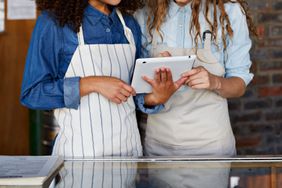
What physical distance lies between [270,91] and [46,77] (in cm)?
221

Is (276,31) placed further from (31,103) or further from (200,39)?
(31,103)

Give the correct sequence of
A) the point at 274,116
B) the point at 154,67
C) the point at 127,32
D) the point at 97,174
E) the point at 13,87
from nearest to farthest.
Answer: the point at 97,174, the point at 154,67, the point at 127,32, the point at 274,116, the point at 13,87

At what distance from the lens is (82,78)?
2.03 meters

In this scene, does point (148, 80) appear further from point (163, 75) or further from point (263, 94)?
point (263, 94)

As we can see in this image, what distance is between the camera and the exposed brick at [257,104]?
388 centimetres

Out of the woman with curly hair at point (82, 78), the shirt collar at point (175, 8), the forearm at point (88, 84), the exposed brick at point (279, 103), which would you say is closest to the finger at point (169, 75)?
the woman with curly hair at point (82, 78)

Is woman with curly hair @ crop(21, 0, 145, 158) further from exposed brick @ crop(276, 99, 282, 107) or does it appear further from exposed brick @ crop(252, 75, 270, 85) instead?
exposed brick @ crop(276, 99, 282, 107)

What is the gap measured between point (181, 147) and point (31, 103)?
0.61 metres

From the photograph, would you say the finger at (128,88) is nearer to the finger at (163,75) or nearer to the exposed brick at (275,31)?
the finger at (163,75)

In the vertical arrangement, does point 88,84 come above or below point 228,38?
below

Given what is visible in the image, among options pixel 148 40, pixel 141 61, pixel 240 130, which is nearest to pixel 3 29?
pixel 240 130

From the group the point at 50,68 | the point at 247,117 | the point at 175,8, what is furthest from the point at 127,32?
the point at 247,117

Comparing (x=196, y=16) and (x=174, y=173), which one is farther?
(x=196, y=16)

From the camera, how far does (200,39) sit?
2.28 m
